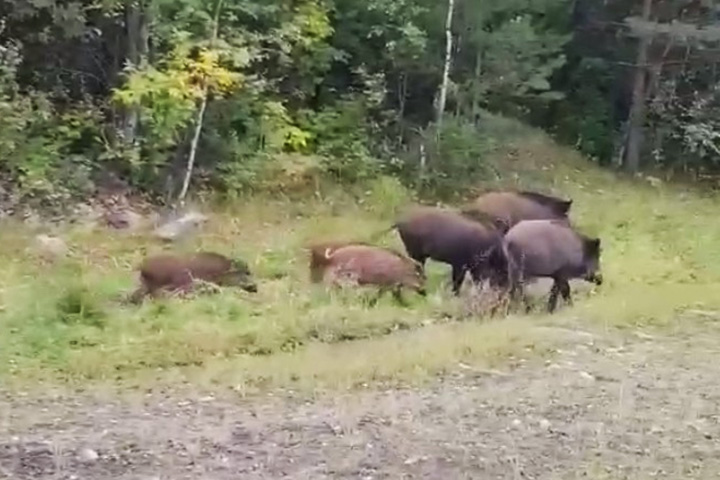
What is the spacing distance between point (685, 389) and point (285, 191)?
35.7 feet

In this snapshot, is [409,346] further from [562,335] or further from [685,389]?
[685,389]

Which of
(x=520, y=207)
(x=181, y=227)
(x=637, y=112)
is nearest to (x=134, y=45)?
(x=181, y=227)

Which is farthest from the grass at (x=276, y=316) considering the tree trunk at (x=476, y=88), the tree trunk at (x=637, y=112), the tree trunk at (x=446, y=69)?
the tree trunk at (x=637, y=112)

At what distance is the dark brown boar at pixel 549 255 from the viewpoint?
11555 mm

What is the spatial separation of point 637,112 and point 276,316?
46.1ft

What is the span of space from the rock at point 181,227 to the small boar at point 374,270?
13.3 ft

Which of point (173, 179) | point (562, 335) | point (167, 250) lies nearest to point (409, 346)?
point (562, 335)

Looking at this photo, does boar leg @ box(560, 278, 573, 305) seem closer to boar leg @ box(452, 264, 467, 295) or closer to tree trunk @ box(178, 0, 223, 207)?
boar leg @ box(452, 264, 467, 295)

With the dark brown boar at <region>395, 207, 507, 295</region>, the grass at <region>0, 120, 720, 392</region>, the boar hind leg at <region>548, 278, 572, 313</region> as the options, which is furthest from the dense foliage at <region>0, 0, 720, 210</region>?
the boar hind leg at <region>548, 278, 572, 313</region>

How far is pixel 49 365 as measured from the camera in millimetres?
8641

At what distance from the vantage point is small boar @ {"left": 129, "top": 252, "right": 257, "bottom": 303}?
37.2ft

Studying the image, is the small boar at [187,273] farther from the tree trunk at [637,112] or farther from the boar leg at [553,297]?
the tree trunk at [637,112]

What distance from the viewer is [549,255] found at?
38.2ft

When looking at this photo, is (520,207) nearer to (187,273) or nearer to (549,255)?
(549,255)
